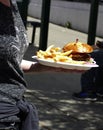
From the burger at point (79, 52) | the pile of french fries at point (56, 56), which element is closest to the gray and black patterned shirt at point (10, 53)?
the pile of french fries at point (56, 56)

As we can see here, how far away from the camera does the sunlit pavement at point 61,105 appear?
20.5 ft

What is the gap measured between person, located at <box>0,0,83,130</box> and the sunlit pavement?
322 centimetres

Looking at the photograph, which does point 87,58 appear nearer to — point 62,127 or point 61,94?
point 62,127

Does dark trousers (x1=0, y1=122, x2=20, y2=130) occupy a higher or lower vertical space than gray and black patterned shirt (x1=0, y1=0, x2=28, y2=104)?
lower

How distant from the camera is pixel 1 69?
106 inches

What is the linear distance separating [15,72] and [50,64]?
0.27 meters

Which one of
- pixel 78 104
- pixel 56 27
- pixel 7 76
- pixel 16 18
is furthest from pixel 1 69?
pixel 56 27

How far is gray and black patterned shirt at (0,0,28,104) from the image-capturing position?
268 cm

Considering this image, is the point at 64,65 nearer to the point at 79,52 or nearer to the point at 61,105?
the point at 79,52

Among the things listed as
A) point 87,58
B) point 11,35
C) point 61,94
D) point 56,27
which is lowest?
point 56,27

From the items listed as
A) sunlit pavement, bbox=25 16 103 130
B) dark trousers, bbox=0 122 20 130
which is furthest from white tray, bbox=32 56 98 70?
sunlit pavement, bbox=25 16 103 130

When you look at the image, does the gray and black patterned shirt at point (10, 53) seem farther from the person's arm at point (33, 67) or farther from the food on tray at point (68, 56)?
the food on tray at point (68, 56)

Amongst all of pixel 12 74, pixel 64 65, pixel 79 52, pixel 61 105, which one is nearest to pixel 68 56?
pixel 79 52

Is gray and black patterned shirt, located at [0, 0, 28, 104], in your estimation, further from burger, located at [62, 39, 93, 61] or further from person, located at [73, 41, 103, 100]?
person, located at [73, 41, 103, 100]
